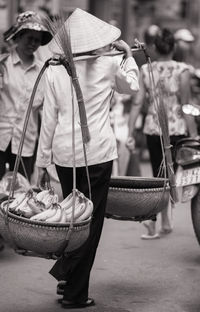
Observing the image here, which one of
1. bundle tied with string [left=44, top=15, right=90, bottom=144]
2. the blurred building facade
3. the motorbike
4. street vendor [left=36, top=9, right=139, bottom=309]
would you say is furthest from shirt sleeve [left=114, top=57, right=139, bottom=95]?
the blurred building facade

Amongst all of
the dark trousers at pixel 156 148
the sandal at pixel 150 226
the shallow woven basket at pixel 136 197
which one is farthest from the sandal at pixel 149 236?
the shallow woven basket at pixel 136 197

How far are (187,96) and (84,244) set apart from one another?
270cm

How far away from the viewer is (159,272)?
654 cm

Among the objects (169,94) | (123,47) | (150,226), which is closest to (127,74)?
(123,47)

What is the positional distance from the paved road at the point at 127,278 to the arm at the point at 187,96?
1.03 meters

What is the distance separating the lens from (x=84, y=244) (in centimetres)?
543

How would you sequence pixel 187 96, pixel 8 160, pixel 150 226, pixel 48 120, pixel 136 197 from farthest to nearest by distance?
pixel 150 226 < pixel 187 96 < pixel 8 160 < pixel 136 197 < pixel 48 120

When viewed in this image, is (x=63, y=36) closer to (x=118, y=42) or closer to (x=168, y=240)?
(x=118, y=42)

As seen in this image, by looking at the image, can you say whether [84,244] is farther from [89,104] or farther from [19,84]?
[19,84]

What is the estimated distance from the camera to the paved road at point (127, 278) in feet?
18.4

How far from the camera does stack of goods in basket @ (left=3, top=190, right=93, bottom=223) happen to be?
492 cm

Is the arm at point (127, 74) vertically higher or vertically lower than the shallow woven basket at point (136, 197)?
higher

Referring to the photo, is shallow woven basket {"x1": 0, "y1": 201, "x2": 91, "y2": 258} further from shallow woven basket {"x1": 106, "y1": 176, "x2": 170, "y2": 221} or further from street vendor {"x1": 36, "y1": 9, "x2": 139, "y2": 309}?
shallow woven basket {"x1": 106, "y1": 176, "x2": 170, "y2": 221}

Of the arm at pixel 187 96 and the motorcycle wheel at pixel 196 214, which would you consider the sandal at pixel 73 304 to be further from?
the arm at pixel 187 96
